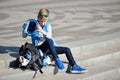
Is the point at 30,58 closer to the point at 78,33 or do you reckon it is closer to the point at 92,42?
the point at 92,42

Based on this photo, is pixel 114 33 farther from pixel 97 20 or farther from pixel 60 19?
pixel 60 19

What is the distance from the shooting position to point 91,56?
8.10 metres

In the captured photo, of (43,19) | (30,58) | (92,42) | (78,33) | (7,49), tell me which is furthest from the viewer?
(78,33)

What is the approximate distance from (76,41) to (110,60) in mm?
1033

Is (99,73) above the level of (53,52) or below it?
below

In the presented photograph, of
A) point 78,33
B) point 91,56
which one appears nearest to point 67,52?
point 91,56

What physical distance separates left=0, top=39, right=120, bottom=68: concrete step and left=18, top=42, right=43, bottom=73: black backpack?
0.37 metres

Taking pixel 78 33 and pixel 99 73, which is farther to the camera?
pixel 78 33

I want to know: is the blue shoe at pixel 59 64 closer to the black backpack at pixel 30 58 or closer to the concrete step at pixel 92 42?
the black backpack at pixel 30 58

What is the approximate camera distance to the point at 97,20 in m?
12.5

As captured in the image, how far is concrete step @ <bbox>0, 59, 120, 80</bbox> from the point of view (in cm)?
673

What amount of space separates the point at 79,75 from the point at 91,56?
3.55ft

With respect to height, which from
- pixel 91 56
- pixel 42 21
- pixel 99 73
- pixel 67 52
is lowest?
pixel 99 73

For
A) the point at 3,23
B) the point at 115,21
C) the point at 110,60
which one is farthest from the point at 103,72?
the point at 3,23
